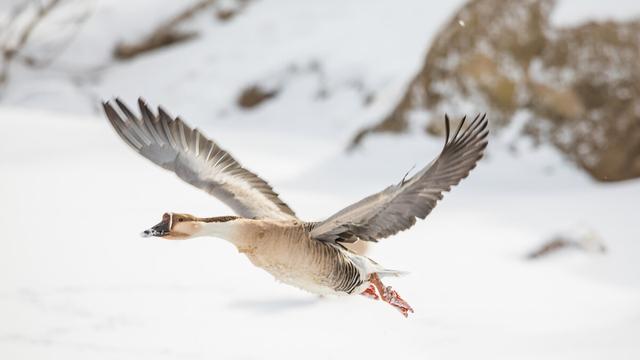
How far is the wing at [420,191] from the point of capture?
9.06 ft

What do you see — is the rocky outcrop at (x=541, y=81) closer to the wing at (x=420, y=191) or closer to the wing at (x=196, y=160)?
the wing at (x=196, y=160)

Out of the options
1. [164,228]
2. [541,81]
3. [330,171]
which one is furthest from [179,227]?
[541,81]

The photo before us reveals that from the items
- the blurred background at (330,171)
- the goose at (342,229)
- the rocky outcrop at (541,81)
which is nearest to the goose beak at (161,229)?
the goose at (342,229)

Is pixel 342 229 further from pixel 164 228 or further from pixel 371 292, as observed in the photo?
pixel 164 228

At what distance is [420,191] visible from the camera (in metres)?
2.81

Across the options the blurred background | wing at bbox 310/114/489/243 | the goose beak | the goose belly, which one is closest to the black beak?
the goose beak

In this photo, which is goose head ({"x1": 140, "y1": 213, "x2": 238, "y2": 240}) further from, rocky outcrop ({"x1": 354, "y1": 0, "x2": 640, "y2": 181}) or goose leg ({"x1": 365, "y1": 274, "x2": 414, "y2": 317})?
rocky outcrop ({"x1": 354, "y1": 0, "x2": 640, "y2": 181})

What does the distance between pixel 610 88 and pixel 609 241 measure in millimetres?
2003

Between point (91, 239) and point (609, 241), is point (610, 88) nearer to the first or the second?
point (609, 241)

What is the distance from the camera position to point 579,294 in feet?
17.0

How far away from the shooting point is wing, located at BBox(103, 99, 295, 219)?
3432 millimetres

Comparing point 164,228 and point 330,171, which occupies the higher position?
point 330,171

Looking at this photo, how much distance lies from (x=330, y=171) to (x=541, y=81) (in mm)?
1831

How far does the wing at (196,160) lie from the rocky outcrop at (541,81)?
451 centimetres
